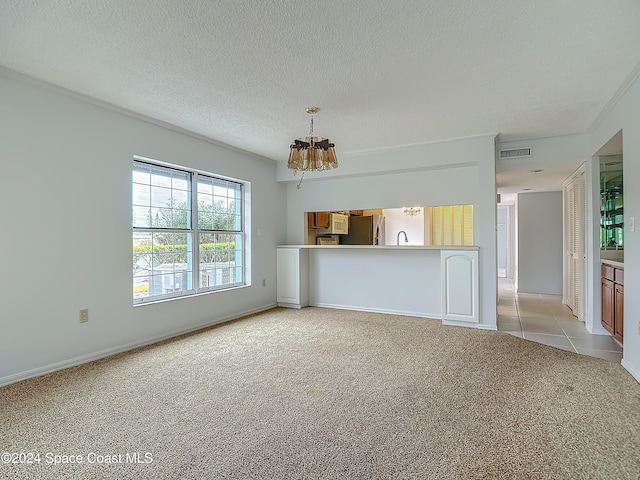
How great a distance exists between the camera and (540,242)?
23.3 feet

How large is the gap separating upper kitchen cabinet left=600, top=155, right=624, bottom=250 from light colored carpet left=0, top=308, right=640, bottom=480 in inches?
68.5

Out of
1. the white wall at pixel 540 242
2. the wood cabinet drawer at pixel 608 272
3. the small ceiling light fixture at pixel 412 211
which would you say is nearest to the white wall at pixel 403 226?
the small ceiling light fixture at pixel 412 211

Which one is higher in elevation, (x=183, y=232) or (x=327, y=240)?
(x=183, y=232)

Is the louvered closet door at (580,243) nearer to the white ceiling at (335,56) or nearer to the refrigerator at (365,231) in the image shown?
the white ceiling at (335,56)

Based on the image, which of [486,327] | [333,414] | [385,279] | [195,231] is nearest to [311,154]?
[195,231]

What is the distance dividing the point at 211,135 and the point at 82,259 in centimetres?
201

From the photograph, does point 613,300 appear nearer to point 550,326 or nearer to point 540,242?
point 550,326

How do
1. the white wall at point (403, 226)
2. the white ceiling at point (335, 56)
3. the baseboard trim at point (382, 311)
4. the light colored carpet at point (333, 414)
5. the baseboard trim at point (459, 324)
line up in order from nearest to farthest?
the light colored carpet at point (333, 414)
the white ceiling at point (335, 56)
the baseboard trim at point (459, 324)
the baseboard trim at point (382, 311)
the white wall at point (403, 226)

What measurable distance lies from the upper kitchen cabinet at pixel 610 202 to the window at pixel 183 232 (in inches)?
182

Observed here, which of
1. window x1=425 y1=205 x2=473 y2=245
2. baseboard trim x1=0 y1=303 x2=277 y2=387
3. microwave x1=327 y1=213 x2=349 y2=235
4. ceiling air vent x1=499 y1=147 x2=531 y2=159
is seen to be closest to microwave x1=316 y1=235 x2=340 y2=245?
microwave x1=327 y1=213 x2=349 y2=235

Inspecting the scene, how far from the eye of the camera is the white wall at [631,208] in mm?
2717

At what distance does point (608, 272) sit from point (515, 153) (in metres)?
1.73

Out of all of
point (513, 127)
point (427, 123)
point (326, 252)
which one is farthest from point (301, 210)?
point (513, 127)

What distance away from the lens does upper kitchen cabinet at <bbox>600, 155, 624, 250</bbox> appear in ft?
13.7
